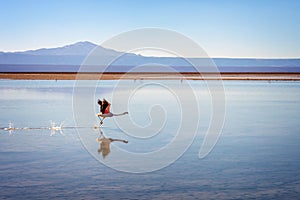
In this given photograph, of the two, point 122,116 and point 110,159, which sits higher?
point 122,116

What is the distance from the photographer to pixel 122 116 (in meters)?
14.9

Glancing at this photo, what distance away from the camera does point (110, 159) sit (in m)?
8.89

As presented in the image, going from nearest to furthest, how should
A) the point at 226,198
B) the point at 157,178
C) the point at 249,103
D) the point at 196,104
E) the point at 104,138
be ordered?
the point at 226,198 < the point at 157,178 < the point at 104,138 < the point at 196,104 < the point at 249,103

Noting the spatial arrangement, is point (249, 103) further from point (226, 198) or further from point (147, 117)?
point (226, 198)

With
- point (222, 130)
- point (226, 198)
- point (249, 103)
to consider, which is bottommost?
point (226, 198)

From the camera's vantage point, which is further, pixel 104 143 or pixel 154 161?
pixel 104 143

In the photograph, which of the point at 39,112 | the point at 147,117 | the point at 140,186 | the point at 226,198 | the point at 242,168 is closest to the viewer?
the point at 226,198

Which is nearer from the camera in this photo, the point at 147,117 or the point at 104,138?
the point at 104,138

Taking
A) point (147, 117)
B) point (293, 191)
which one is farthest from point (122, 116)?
point (293, 191)

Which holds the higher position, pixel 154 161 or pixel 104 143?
pixel 104 143

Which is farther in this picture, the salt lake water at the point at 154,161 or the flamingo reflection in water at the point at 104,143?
the flamingo reflection in water at the point at 104,143

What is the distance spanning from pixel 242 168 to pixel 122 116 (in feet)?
23.5

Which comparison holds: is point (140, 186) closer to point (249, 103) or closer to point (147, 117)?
point (147, 117)

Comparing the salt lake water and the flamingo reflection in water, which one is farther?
the flamingo reflection in water
